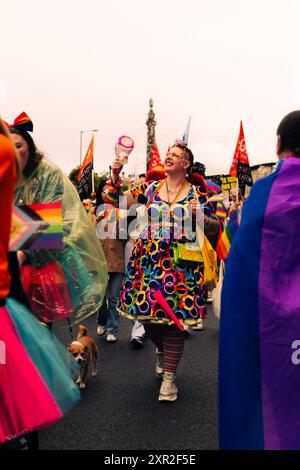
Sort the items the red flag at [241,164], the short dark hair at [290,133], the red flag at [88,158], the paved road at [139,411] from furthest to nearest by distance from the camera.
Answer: the red flag at [88,158]
the red flag at [241,164]
the paved road at [139,411]
the short dark hair at [290,133]

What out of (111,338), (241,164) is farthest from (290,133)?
(241,164)

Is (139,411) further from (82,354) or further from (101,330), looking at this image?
(101,330)

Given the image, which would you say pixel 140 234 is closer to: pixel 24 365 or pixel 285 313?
pixel 285 313

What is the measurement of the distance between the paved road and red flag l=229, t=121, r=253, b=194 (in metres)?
5.18

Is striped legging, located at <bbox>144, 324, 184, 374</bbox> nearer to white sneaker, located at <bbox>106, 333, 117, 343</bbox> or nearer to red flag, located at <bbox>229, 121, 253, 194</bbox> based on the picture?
white sneaker, located at <bbox>106, 333, 117, 343</bbox>

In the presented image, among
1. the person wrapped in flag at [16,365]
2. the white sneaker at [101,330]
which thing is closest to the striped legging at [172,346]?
the white sneaker at [101,330]

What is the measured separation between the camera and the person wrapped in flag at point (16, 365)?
5.48 ft

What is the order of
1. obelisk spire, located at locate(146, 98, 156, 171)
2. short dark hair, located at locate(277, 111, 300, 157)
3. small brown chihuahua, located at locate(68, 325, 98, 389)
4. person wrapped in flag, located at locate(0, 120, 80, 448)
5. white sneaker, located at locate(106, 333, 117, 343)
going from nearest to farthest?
person wrapped in flag, located at locate(0, 120, 80, 448), short dark hair, located at locate(277, 111, 300, 157), small brown chihuahua, located at locate(68, 325, 98, 389), white sneaker, located at locate(106, 333, 117, 343), obelisk spire, located at locate(146, 98, 156, 171)

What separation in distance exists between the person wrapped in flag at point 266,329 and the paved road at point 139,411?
37.7 inches

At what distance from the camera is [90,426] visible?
3.47m

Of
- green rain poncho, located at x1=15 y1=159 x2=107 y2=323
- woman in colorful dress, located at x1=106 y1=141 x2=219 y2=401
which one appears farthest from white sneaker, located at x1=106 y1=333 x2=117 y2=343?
green rain poncho, located at x1=15 y1=159 x2=107 y2=323

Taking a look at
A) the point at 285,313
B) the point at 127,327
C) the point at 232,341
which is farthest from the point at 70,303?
the point at 127,327

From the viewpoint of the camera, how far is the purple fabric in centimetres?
225

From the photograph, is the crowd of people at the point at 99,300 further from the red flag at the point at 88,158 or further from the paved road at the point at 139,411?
the red flag at the point at 88,158
